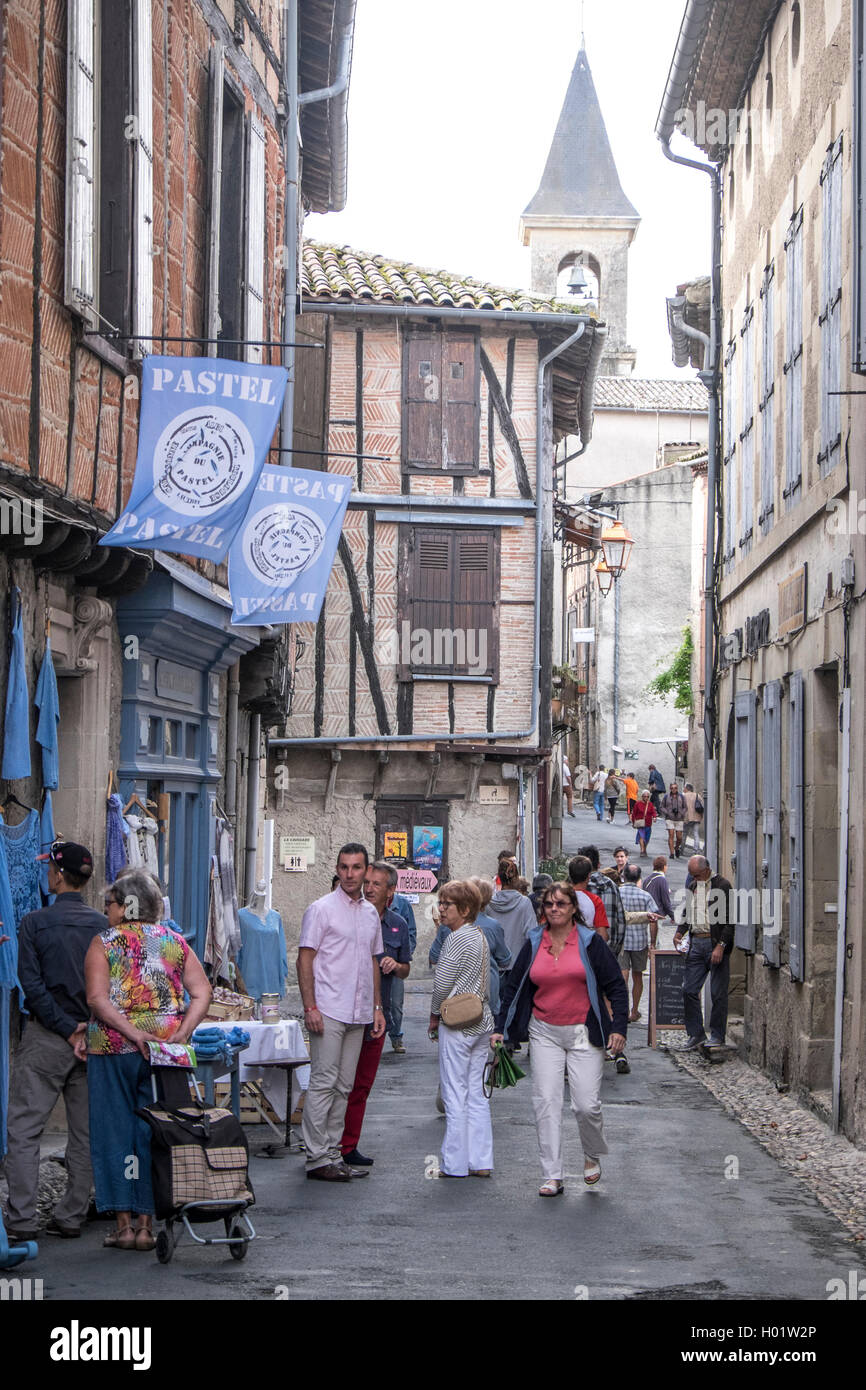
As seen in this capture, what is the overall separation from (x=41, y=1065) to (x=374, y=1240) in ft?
5.11

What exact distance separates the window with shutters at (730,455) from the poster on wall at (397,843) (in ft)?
22.4

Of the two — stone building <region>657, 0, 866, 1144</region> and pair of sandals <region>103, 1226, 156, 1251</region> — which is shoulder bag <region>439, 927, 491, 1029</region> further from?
pair of sandals <region>103, 1226, 156, 1251</region>

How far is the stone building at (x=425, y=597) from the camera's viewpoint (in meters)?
23.7

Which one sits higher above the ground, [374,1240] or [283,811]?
[283,811]

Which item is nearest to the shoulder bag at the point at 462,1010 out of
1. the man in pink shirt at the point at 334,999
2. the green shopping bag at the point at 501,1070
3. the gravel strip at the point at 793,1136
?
the green shopping bag at the point at 501,1070

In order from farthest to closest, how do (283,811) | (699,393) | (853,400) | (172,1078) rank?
(699,393) → (283,811) → (853,400) → (172,1078)

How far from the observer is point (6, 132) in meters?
8.76

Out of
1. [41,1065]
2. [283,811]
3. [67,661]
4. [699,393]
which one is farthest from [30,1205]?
[699,393]

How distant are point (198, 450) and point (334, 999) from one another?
2987mm

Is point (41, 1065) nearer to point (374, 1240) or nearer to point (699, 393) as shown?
point (374, 1240)

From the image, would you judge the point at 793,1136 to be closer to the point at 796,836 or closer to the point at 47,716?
the point at 796,836

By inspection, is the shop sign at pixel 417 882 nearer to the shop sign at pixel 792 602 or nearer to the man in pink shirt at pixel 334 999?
the shop sign at pixel 792 602

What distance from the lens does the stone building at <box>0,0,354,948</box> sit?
9.16 metres

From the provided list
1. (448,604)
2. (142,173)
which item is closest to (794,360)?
(142,173)
